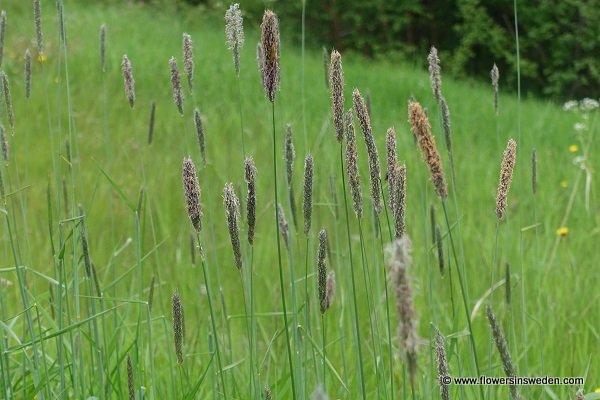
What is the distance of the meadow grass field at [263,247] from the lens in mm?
1267

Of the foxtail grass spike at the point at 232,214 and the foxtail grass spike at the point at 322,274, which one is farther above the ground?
the foxtail grass spike at the point at 232,214

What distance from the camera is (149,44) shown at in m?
8.28

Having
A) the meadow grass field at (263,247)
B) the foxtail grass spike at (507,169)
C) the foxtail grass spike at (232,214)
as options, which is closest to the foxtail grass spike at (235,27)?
the meadow grass field at (263,247)

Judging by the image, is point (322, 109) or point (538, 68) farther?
point (538, 68)

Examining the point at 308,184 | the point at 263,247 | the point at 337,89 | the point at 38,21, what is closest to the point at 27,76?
the point at 38,21

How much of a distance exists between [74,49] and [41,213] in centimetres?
396

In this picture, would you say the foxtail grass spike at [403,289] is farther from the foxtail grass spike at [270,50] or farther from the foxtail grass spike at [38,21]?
the foxtail grass spike at [38,21]

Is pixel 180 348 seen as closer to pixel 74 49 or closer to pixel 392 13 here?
pixel 74 49

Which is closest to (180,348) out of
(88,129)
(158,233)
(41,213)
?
(158,233)

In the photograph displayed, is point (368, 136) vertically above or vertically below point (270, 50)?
below

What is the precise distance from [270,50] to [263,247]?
2442 mm

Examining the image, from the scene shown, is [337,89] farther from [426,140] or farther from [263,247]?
[263,247]

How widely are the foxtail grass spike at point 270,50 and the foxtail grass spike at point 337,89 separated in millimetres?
64

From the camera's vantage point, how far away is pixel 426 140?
0.86 meters
